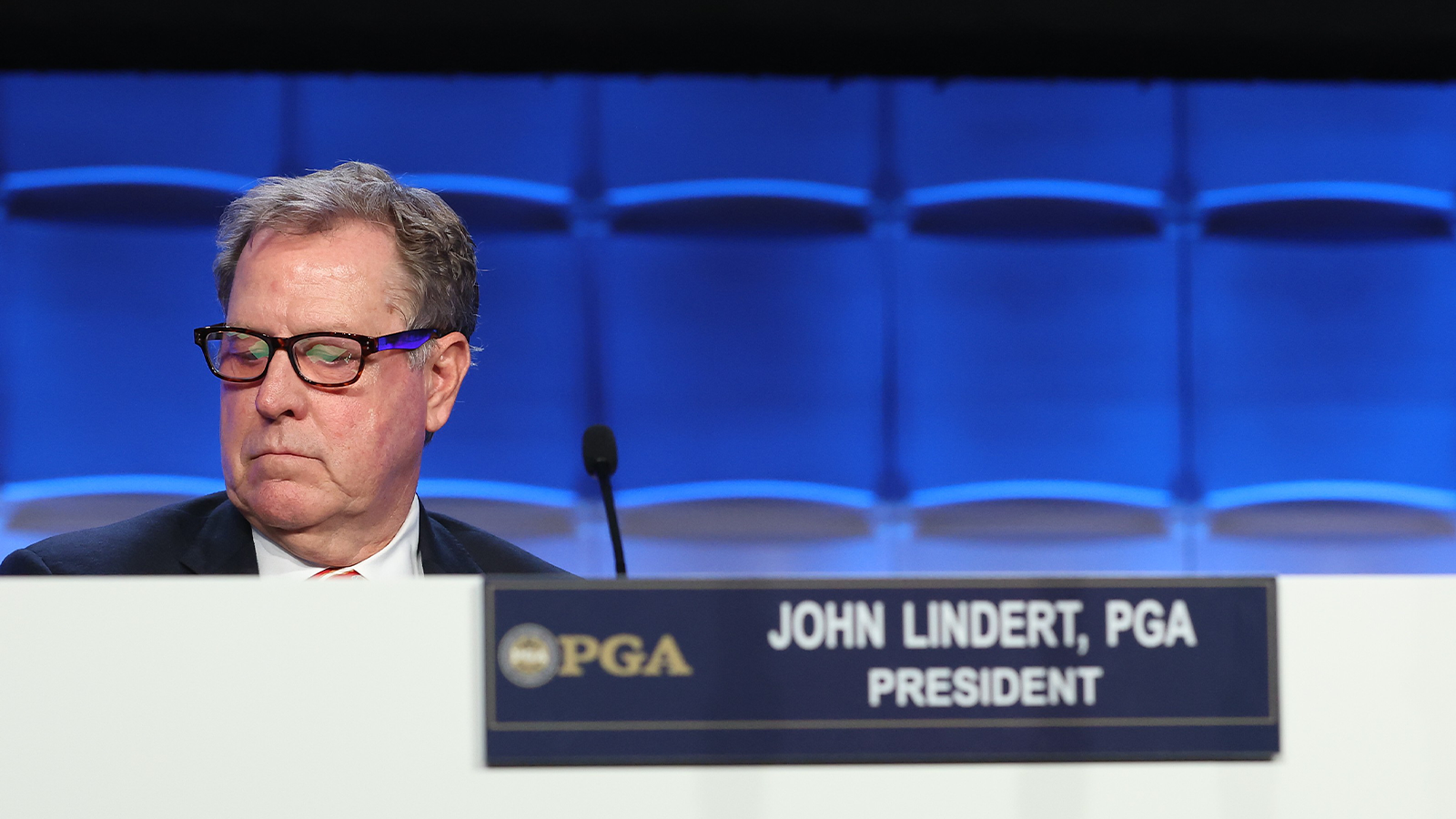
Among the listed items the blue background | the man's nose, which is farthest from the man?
the blue background

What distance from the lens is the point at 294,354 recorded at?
1074mm

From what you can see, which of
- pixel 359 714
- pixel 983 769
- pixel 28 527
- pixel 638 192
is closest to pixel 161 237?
pixel 28 527

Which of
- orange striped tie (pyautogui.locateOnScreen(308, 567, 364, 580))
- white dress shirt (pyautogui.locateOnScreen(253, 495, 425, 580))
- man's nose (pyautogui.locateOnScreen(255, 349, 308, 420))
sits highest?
man's nose (pyautogui.locateOnScreen(255, 349, 308, 420))

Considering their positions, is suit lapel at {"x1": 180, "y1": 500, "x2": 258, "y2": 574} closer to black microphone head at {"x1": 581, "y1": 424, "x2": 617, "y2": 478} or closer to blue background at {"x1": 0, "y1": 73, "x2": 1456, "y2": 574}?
black microphone head at {"x1": 581, "y1": 424, "x2": 617, "y2": 478}

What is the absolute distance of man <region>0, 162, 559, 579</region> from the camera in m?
1.07

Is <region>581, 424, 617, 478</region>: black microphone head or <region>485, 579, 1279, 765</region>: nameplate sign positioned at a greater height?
<region>581, 424, 617, 478</region>: black microphone head

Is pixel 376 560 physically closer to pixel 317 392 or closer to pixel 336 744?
pixel 317 392

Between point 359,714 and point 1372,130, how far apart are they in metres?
2.65

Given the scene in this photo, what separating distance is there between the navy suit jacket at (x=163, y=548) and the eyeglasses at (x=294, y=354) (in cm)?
17

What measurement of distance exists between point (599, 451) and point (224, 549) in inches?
15.1

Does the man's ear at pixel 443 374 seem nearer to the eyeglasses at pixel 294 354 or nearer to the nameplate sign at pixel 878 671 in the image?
the eyeglasses at pixel 294 354

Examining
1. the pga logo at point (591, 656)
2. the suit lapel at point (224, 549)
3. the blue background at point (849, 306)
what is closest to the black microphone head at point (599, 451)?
the suit lapel at point (224, 549)

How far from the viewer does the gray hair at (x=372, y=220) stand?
1143mm

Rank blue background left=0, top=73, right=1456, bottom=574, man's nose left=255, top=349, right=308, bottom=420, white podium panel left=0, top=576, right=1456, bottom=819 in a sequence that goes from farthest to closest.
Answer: blue background left=0, top=73, right=1456, bottom=574, man's nose left=255, top=349, right=308, bottom=420, white podium panel left=0, top=576, right=1456, bottom=819
